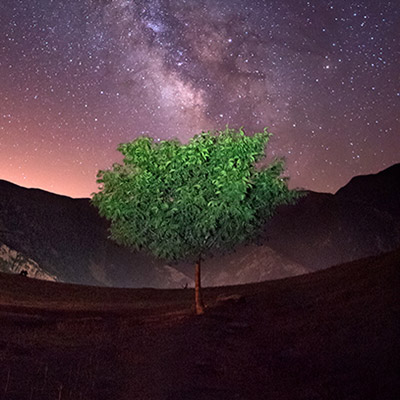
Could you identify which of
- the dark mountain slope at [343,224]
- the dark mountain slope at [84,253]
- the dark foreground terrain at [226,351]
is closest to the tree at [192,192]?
the dark foreground terrain at [226,351]

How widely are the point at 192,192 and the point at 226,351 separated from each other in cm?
617

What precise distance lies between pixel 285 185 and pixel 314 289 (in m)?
9.08

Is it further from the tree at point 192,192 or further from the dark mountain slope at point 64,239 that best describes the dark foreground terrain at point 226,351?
the dark mountain slope at point 64,239

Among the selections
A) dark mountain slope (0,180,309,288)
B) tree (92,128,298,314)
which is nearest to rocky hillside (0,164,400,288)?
dark mountain slope (0,180,309,288)

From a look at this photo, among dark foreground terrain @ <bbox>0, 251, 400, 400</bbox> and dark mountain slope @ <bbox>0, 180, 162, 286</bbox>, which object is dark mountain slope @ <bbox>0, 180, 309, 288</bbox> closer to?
dark mountain slope @ <bbox>0, 180, 162, 286</bbox>

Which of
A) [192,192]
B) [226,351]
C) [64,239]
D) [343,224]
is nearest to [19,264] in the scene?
[64,239]

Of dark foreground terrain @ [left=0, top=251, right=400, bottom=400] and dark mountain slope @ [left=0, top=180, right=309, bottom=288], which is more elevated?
dark mountain slope @ [left=0, top=180, right=309, bottom=288]

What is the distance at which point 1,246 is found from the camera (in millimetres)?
109938

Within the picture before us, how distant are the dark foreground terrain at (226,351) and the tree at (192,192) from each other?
3.66 metres

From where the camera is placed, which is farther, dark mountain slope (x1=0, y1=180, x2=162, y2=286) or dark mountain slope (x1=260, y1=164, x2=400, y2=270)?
dark mountain slope (x1=260, y1=164, x2=400, y2=270)

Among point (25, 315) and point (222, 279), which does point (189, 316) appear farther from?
point (222, 279)

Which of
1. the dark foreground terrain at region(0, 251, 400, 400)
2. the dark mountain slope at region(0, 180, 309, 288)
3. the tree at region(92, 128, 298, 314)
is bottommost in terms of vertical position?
the dark foreground terrain at region(0, 251, 400, 400)

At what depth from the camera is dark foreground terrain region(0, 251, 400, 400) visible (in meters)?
13.2

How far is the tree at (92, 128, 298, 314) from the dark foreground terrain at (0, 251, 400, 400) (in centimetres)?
366
